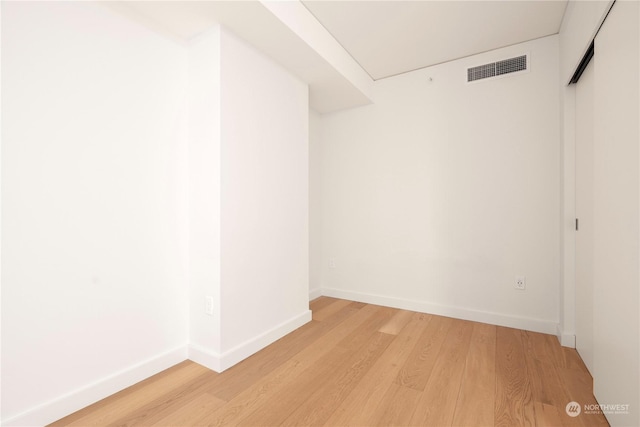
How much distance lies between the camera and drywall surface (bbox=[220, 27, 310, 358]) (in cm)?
205

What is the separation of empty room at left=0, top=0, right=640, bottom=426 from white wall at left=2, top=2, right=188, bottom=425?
10mm

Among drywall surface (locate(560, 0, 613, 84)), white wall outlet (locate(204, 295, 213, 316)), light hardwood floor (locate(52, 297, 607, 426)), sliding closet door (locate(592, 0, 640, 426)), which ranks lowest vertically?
light hardwood floor (locate(52, 297, 607, 426))

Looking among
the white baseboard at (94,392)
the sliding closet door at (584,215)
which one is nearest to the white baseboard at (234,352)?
the white baseboard at (94,392)

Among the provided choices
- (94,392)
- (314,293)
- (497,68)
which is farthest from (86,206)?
(497,68)

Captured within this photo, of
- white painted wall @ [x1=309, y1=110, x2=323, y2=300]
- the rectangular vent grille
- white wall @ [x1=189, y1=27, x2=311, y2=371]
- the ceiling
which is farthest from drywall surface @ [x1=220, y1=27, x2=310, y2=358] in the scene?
the rectangular vent grille

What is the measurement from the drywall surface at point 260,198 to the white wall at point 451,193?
0.90 m

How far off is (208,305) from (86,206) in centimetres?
95

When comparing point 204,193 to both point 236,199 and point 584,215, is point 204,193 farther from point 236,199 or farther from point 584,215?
point 584,215

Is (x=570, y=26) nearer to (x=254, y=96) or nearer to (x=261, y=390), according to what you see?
(x=254, y=96)

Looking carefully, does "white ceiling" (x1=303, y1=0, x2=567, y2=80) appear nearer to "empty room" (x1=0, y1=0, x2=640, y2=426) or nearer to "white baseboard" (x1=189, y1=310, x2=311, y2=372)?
"empty room" (x1=0, y1=0, x2=640, y2=426)

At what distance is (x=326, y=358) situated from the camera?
214 cm

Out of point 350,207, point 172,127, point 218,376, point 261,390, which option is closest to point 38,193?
point 172,127

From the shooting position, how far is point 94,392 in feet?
5.39

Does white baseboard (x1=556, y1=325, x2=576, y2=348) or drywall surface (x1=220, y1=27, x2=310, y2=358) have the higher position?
drywall surface (x1=220, y1=27, x2=310, y2=358)
